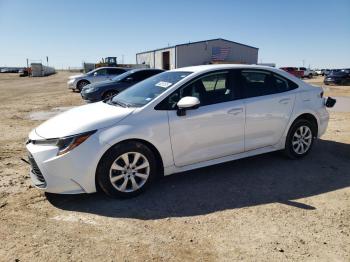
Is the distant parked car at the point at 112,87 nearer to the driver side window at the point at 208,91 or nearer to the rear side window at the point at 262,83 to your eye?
the rear side window at the point at 262,83

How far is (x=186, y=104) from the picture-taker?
4488 mm

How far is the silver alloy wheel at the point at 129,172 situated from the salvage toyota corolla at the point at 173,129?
0.01 m

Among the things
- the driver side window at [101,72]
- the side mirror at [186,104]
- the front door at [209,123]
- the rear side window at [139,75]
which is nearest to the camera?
the side mirror at [186,104]

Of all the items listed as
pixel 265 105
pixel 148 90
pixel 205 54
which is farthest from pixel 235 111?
pixel 205 54

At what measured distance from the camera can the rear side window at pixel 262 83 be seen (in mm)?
5301

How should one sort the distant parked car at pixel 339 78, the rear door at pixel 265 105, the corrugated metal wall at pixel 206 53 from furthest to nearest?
1. the corrugated metal wall at pixel 206 53
2. the distant parked car at pixel 339 78
3. the rear door at pixel 265 105

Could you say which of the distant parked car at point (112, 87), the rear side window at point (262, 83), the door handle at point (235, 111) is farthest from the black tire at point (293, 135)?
the distant parked car at point (112, 87)

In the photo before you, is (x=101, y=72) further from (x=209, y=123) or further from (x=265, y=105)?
(x=209, y=123)

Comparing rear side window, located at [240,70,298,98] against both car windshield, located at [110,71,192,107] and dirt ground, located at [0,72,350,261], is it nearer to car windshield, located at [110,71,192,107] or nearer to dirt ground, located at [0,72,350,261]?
car windshield, located at [110,71,192,107]

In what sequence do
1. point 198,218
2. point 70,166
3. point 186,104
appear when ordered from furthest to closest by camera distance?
point 186,104
point 70,166
point 198,218

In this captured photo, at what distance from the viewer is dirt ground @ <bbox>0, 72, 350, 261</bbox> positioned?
3.26 m

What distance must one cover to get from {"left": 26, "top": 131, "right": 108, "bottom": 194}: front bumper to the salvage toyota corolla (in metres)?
0.01

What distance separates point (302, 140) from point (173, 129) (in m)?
2.50

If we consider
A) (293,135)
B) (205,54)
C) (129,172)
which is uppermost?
(205,54)
